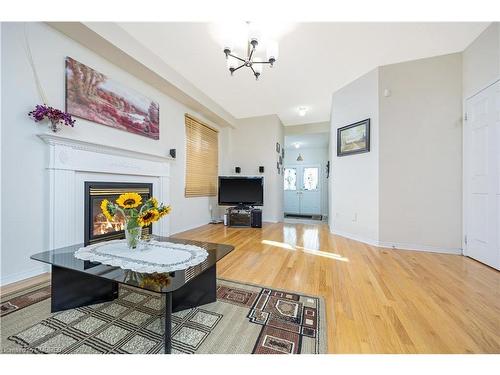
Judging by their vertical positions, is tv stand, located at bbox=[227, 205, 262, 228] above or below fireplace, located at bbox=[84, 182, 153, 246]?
below

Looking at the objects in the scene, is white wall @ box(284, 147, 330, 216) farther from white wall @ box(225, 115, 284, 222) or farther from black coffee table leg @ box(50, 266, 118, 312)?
black coffee table leg @ box(50, 266, 118, 312)

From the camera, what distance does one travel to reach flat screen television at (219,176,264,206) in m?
4.80

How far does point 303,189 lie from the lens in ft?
26.8

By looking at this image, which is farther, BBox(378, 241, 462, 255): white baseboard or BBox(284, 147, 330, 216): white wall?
BBox(284, 147, 330, 216): white wall

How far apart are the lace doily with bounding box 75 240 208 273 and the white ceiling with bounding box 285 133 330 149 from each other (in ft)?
18.7

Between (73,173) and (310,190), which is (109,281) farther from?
(310,190)

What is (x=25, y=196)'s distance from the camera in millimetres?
1919

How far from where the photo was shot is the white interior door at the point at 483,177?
229 cm

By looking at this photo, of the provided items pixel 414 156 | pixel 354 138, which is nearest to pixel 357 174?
pixel 354 138

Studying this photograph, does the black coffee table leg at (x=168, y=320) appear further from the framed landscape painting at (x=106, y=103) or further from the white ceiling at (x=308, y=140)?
the white ceiling at (x=308, y=140)

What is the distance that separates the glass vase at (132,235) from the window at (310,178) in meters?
7.28

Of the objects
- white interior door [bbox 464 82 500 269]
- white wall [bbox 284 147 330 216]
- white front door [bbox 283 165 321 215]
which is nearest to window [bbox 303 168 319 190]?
white front door [bbox 283 165 321 215]

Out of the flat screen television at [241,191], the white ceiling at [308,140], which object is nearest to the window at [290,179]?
the white ceiling at [308,140]

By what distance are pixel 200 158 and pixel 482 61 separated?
4514 mm
